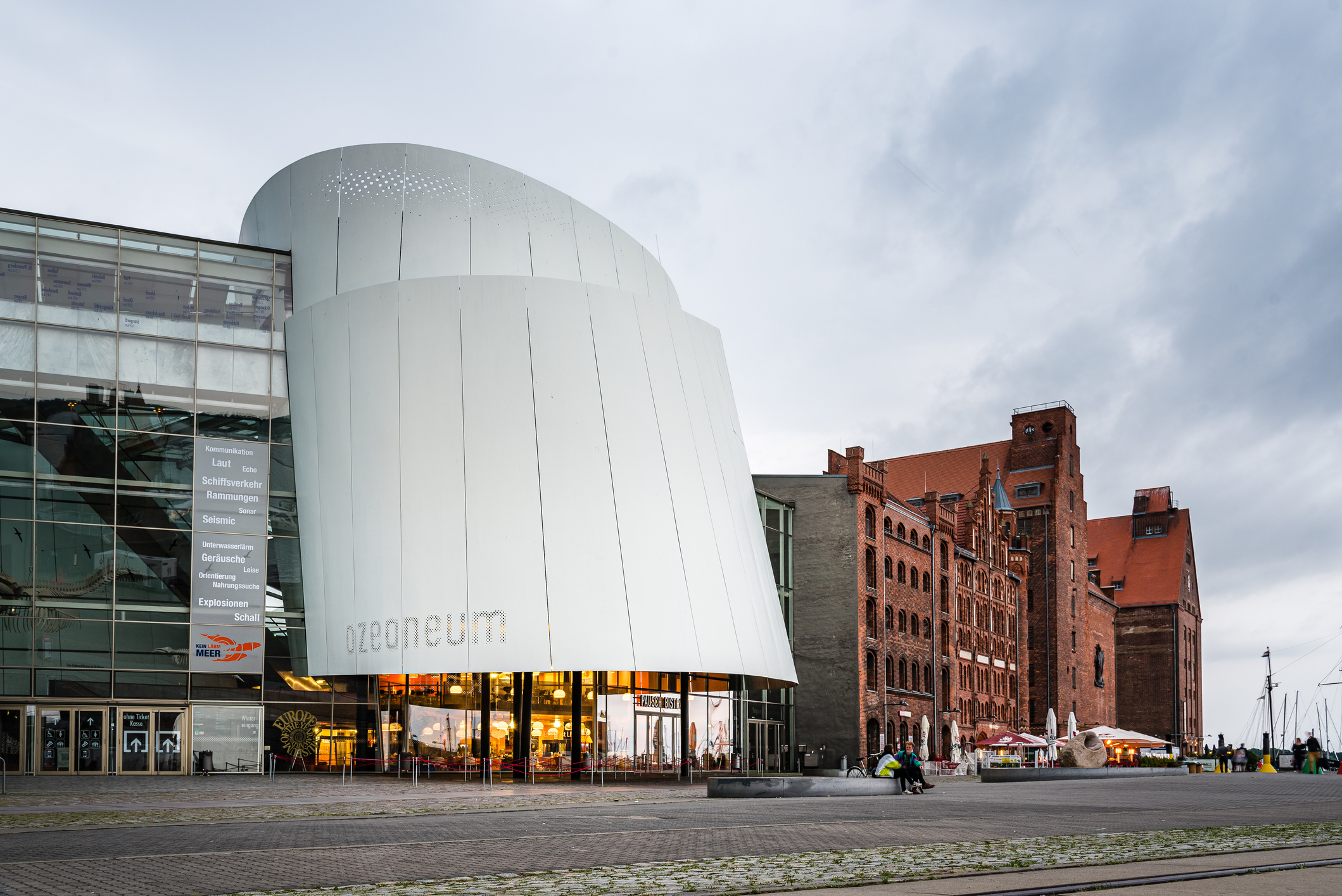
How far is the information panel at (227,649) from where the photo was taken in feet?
111

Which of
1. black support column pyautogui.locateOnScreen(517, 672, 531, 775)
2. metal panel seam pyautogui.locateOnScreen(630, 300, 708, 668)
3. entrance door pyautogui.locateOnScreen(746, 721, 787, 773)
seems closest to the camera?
black support column pyautogui.locateOnScreen(517, 672, 531, 775)

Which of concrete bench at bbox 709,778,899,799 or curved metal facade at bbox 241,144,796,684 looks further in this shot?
curved metal facade at bbox 241,144,796,684

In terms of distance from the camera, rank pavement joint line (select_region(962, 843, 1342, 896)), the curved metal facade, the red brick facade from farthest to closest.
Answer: the red brick facade
the curved metal facade
pavement joint line (select_region(962, 843, 1342, 896))

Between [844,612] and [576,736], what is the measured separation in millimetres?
24855

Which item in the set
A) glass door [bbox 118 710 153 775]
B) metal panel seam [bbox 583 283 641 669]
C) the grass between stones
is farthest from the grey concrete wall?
the grass between stones

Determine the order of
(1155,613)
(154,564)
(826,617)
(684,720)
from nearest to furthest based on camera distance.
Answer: (154,564) → (684,720) → (826,617) → (1155,613)

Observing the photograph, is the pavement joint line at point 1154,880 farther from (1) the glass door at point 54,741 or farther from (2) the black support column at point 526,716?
(1) the glass door at point 54,741

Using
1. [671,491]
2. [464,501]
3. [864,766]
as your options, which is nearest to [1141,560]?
[864,766]

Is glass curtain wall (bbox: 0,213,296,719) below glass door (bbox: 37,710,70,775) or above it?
above

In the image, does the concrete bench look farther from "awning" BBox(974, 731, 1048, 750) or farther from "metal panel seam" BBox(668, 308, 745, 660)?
"awning" BBox(974, 731, 1048, 750)

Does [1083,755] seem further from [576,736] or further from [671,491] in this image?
[576,736]

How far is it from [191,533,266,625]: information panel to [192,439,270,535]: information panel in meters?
0.36

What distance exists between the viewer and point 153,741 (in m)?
33.2

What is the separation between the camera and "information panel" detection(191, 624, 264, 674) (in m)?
33.9
